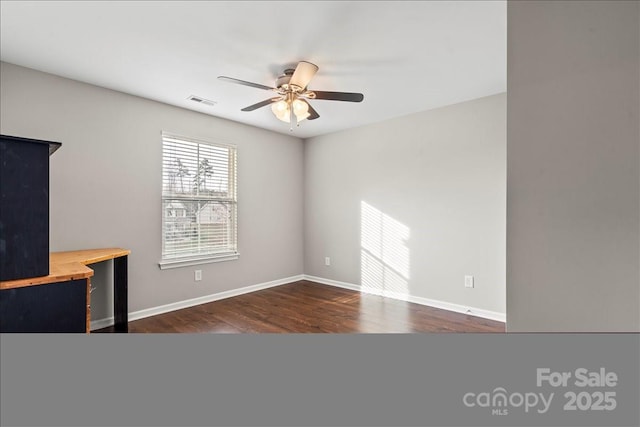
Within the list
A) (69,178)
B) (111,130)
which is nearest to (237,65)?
(111,130)

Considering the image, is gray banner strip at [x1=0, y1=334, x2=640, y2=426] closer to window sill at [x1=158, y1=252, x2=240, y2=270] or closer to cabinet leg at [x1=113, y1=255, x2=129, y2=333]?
cabinet leg at [x1=113, y1=255, x2=129, y2=333]

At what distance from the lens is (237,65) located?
2518 millimetres

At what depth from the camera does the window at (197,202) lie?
349 cm

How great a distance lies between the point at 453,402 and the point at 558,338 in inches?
8.7

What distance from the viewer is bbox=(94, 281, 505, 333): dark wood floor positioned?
291 cm

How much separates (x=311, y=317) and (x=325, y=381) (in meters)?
2.89

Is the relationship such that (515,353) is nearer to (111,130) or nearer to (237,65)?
(237,65)

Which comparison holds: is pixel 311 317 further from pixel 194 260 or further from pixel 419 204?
pixel 419 204

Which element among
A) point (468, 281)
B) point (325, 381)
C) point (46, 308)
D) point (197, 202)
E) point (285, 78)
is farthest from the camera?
point (197, 202)

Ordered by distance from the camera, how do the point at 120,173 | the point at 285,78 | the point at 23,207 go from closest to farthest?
the point at 23,207, the point at 285,78, the point at 120,173

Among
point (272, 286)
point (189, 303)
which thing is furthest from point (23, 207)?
point (272, 286)

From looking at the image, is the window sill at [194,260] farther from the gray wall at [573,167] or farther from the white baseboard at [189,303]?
the gray wall at [573,167]

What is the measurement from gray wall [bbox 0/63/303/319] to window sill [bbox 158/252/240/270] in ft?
0.22

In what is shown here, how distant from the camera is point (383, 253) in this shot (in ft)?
13.4
